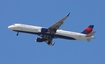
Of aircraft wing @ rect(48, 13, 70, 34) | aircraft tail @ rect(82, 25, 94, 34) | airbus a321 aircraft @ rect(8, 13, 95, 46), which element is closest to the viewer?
aircraft wing @ rect(48, 13, 70, 34)

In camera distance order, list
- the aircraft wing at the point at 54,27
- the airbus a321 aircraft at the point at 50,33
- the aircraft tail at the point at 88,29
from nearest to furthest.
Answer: the aircraft wing at the point at 54,27, the airbus a321 aircraft at the point at 50,33, the aircraft tail at the point at 88,29

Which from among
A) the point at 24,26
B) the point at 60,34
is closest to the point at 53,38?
the point at 60,34

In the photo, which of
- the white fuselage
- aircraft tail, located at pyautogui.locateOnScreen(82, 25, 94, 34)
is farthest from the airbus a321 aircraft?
aircraft tail, located at pyautogui.locateOnScreen(82, 25, 94, 34)

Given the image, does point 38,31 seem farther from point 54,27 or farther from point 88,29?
point 88,29

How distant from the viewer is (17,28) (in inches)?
4326

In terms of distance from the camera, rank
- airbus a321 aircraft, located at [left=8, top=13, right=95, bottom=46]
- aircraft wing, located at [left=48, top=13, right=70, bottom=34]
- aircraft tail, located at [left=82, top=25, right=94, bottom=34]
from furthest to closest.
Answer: aircraft tail, located at [left=82, top=25, right=94, bottom=34]
airbus a321 aircraft, located at [left=8, top=13, right=95, bottom=46]
aircraft wing, located at [left=48, top=13, right=70, bottom=34]

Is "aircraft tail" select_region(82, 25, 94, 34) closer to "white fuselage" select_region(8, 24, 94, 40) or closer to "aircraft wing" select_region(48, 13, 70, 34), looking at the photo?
"white fuselage" select_region(8, 24, 94, 40)

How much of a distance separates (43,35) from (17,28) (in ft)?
25.3

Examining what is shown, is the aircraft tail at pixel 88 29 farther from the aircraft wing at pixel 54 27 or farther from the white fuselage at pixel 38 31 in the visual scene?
the aircraft wing at pixel 54 27

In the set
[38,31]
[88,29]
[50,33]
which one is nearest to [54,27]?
[50,33]

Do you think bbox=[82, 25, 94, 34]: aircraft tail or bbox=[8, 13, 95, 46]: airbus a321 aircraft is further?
bbox=[82, 25, 94, 34]: aircraft tail

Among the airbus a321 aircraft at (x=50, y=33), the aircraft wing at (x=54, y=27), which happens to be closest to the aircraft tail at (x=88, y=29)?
the airbus a321 aircraft at (x=50, y=33)

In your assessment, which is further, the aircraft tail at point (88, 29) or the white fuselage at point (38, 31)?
the aircraft tail at point (88, 29)

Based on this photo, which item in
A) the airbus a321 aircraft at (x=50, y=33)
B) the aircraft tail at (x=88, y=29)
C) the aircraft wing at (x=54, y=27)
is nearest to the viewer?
the aircraft wing at (x=54, y=27)
